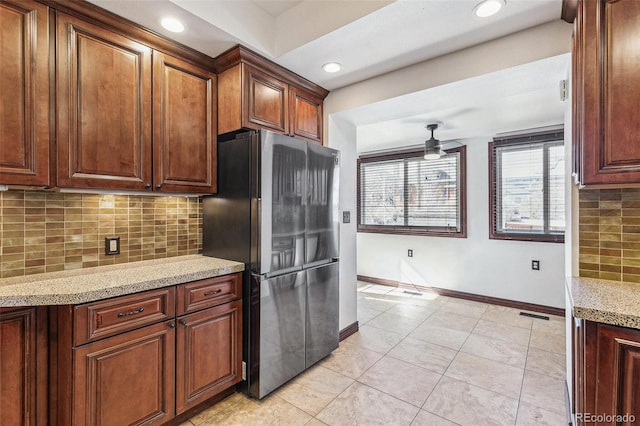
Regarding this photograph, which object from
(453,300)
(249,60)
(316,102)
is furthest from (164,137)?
(453,300)

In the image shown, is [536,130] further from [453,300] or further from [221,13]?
[221,13]

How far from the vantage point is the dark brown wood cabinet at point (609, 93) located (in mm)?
1332

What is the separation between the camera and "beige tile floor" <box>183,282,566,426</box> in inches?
73.4

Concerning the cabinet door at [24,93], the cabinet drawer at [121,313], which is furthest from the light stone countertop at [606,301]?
the cabinet door at [24,93]

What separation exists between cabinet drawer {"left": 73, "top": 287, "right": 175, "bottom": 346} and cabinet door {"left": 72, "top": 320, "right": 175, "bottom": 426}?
0.04 meters

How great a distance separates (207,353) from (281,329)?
0.49 m

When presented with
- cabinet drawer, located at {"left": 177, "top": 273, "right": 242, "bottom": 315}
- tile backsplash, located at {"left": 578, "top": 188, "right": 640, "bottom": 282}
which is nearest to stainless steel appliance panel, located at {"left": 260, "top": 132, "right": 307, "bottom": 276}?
cabinet drawer, located at {"left": 177, "top": 273, "right": 242, "bottom": 315}

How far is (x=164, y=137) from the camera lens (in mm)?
1965

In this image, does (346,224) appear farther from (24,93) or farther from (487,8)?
(24,93)

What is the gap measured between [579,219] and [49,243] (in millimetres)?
3032

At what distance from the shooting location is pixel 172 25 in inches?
70.5

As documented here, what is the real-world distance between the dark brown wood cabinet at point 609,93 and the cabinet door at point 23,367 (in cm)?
269

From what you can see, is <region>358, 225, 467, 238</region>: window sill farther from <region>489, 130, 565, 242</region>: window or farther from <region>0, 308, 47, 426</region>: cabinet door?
<region>0, 308, 47, 426</region>: cabinet door

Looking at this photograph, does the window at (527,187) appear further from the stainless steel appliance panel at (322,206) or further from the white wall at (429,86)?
the stainless steel appliance panel at (322,206)
